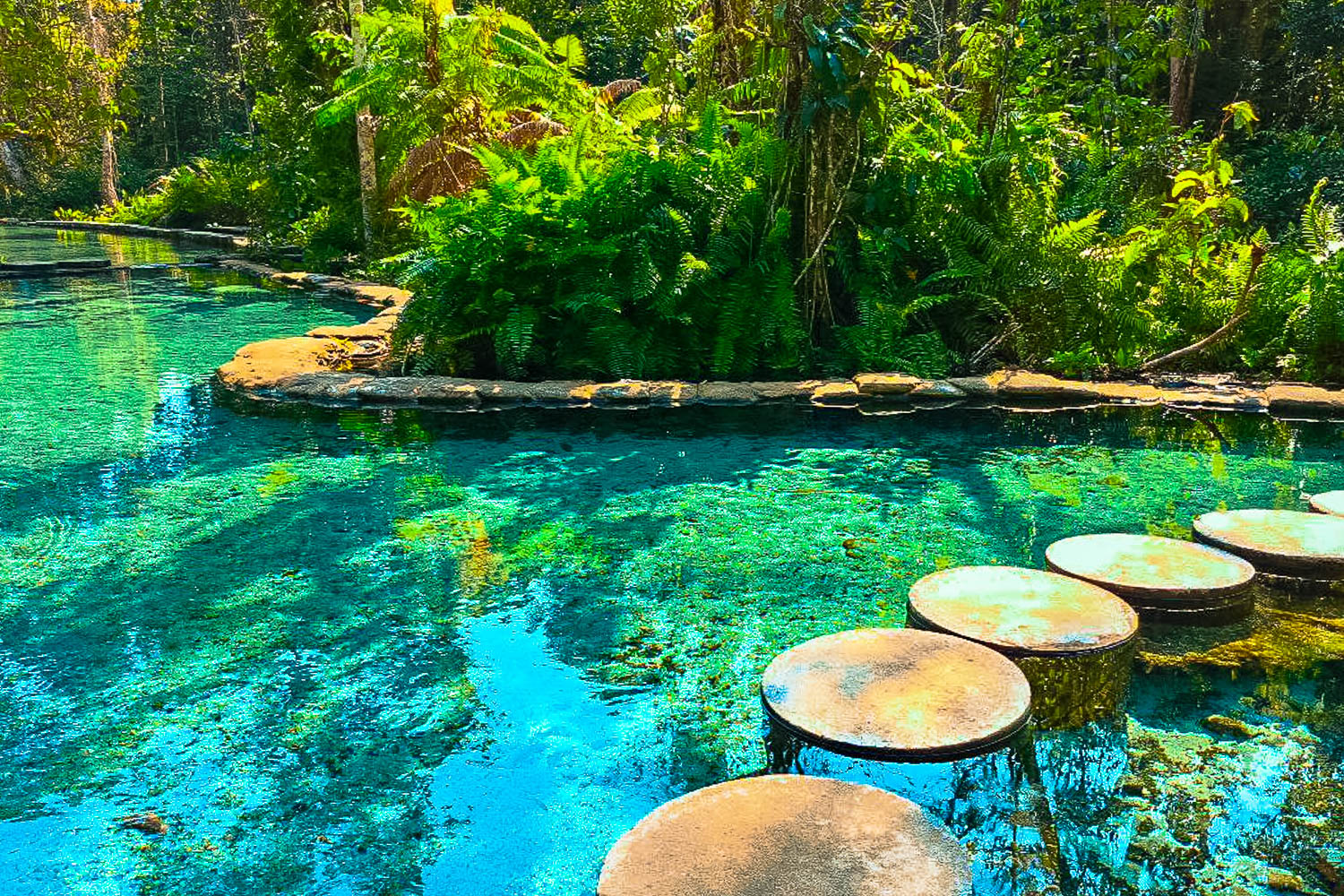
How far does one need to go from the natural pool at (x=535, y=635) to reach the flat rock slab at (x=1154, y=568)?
15 centimetres

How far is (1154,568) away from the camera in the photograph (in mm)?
3164

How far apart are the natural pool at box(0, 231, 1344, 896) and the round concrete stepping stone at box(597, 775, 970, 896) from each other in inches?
8.5

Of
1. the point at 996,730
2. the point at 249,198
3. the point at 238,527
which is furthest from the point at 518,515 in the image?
the point at 249,198

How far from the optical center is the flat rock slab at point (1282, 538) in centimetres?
325

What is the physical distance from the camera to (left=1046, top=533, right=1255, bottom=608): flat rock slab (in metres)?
3.03

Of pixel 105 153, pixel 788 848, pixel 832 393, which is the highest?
pixel 105 153

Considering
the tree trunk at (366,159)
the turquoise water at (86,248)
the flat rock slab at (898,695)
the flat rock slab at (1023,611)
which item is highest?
the tree trunk at (366,159)

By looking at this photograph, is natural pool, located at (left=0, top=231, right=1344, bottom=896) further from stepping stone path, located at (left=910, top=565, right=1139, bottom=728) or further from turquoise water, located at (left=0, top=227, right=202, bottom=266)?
turquoise water, located at (left=0, top=227, right=202, bottom=266)

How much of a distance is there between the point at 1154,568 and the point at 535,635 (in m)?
2.02

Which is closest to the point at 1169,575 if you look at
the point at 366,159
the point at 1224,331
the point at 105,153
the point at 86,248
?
the point at 1224,331

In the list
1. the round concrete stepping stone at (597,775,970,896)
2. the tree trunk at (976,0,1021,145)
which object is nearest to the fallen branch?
the tree trunk at (976,0,1021,145)

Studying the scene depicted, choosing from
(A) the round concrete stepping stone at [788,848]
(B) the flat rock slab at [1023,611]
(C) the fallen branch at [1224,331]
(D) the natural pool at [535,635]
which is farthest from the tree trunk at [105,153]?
(A) the round concrete stepping stone at [788,848]

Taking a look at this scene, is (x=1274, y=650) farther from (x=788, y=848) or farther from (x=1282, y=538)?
(x=788, y=848)

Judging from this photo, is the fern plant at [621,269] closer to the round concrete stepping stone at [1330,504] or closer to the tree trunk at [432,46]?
the round concrete stepping stone at [1330,504]
